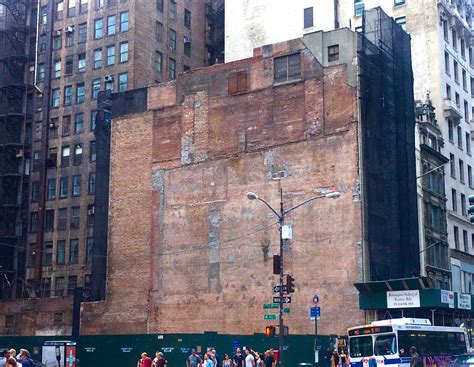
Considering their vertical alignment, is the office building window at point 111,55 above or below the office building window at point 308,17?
below

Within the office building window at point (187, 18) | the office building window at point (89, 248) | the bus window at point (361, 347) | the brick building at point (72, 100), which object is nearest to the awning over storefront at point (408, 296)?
the bus window at point (361, 347)

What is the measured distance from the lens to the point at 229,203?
57.4 meters

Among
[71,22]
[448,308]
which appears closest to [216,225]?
[448,308]

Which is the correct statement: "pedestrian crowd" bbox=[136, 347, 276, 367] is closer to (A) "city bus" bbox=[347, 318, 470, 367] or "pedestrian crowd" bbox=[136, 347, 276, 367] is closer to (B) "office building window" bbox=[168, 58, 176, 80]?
(A) "city bus" bbox=[347, 318, 470, 367]

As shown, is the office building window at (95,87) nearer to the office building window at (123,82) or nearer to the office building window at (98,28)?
the office building window at (123,82)

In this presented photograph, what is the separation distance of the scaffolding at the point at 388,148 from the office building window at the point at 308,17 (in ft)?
54.0

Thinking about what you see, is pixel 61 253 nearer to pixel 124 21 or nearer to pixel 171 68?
pixel 171 68

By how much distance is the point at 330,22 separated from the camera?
A: 73.1m

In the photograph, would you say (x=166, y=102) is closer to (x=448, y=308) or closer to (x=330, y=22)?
(x=330, y=22)

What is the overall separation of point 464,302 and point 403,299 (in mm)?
4178

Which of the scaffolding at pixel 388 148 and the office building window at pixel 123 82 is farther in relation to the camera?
the office building window at pixel 123 82

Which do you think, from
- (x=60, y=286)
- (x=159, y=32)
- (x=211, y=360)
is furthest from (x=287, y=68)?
(x=60, y=286)

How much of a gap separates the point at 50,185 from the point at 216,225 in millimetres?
27826

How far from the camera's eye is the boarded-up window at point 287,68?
56656 millimetres
